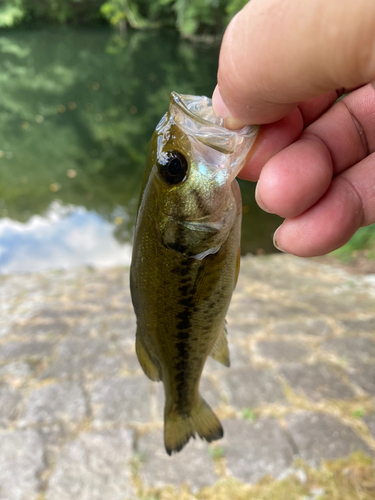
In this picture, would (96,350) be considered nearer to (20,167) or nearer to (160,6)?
(20,167)

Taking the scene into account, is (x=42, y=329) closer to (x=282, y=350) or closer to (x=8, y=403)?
(x=8, y=403)

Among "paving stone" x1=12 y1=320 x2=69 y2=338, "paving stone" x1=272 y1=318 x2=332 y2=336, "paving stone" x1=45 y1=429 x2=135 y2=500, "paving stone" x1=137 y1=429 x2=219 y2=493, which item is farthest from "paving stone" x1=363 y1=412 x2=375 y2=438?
"paving stone" x1=12 y1=320 x2=69 y2=338

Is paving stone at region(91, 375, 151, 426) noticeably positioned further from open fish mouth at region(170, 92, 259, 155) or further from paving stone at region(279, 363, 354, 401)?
open fish mouth at region(170, 92, 259, 155)

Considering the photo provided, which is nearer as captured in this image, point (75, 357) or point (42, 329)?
point (75, 357)

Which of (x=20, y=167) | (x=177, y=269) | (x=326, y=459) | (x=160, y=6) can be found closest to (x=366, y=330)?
(x=326, y=459)

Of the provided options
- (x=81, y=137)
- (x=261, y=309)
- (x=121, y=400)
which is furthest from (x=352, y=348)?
(x=81, y=137)
